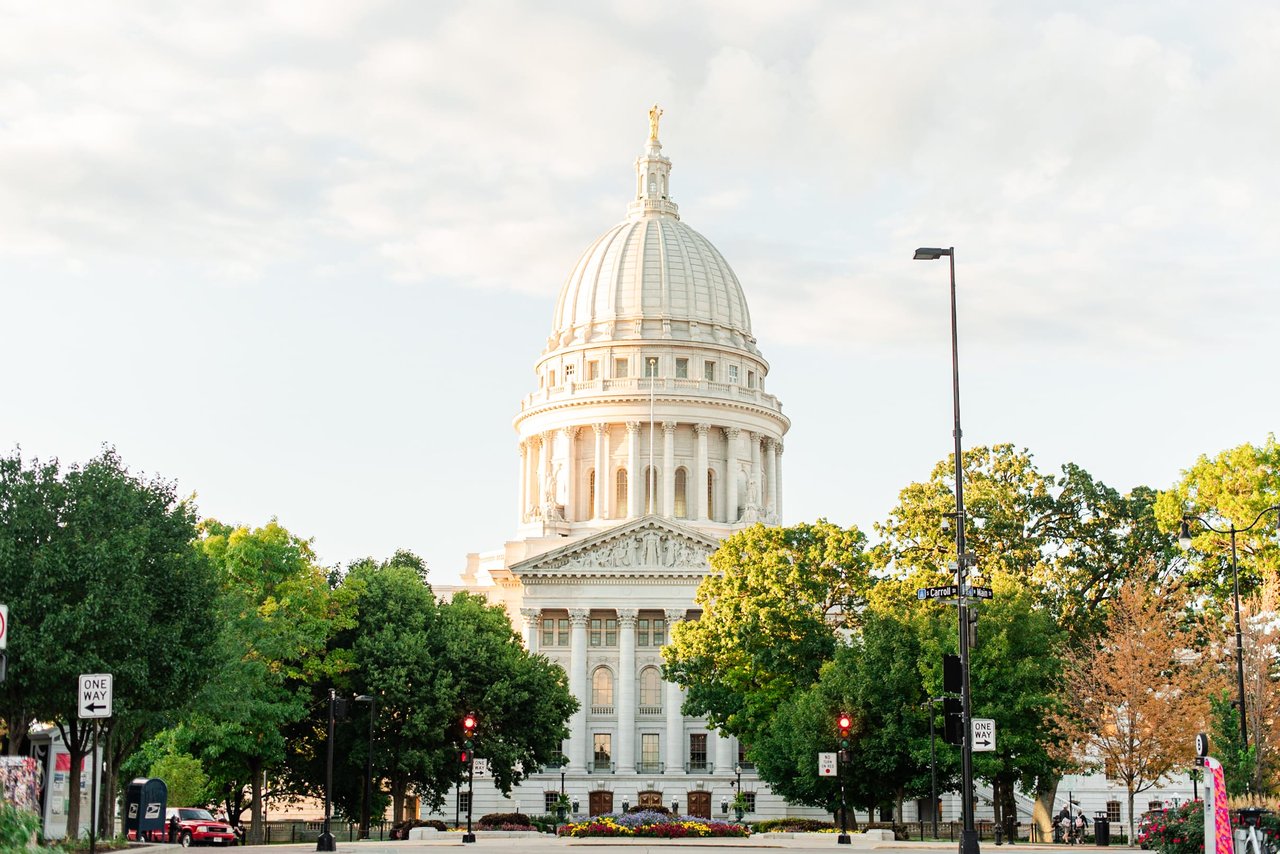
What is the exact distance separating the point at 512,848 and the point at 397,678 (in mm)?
25820

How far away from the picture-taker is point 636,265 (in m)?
136

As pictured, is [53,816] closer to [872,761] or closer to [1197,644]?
[872,761]

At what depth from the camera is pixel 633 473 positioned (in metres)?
126

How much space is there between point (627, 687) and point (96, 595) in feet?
224

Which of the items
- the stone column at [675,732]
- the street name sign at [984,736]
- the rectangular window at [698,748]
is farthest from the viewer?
the rectangular window at [698,748]

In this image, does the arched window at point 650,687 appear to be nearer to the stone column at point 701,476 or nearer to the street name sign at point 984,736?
the stone column at point 701,476

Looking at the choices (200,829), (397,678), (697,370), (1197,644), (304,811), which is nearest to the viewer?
(200,829)

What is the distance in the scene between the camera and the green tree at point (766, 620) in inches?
2884

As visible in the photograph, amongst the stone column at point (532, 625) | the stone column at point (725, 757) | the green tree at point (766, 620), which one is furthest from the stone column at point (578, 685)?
the green tree at point (766, 620)

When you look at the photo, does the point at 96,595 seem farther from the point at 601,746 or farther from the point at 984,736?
the point at 601,746

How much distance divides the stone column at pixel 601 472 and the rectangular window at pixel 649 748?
22.2 meters

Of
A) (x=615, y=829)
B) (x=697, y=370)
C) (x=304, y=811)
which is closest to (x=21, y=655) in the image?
(x=615, y=829)

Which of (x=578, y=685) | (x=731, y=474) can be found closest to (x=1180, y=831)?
(x=578, y=685)

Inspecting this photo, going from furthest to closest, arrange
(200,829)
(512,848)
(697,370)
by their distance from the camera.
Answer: (697,370)
(200,829)
(512,848)
